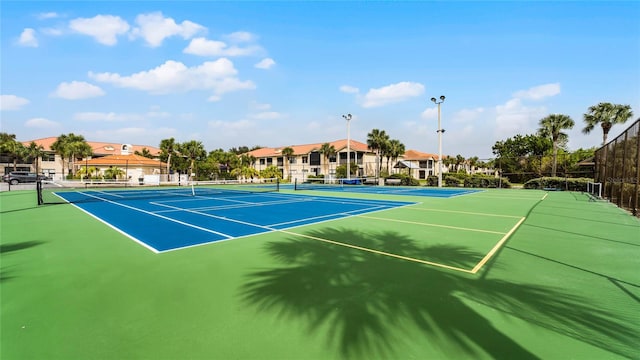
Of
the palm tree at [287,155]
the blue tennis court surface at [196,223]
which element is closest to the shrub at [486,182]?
the blue tennis court surface at [196,223]

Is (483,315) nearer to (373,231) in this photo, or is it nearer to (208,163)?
(373,231)

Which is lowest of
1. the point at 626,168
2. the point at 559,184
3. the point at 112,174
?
the point at 559,184

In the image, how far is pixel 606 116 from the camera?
42219mm

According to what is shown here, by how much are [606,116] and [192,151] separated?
207 feet

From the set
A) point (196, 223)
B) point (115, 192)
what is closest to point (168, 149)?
point (115, 192)

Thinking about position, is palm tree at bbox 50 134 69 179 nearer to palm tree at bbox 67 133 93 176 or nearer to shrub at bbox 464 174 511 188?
palm tree at bbox 67 133 93 176

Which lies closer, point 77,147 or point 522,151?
point 77,147

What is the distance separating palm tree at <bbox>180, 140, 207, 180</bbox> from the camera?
51.3 m

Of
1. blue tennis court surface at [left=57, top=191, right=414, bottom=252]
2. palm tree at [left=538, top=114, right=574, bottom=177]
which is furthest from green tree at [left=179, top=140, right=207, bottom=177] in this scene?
palm tree at [left=538, top=114, right=574, bottom=177]

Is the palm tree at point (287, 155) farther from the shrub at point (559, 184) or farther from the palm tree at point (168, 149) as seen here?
the shrub at point (559, 184)

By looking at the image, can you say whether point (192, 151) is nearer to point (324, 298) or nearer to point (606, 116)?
point (324, 298)

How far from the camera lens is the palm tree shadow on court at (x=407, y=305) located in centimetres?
→ 316

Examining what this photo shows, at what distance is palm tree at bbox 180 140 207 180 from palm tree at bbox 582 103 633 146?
2349 inches

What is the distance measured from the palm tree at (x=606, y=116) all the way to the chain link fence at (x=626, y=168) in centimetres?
3346
